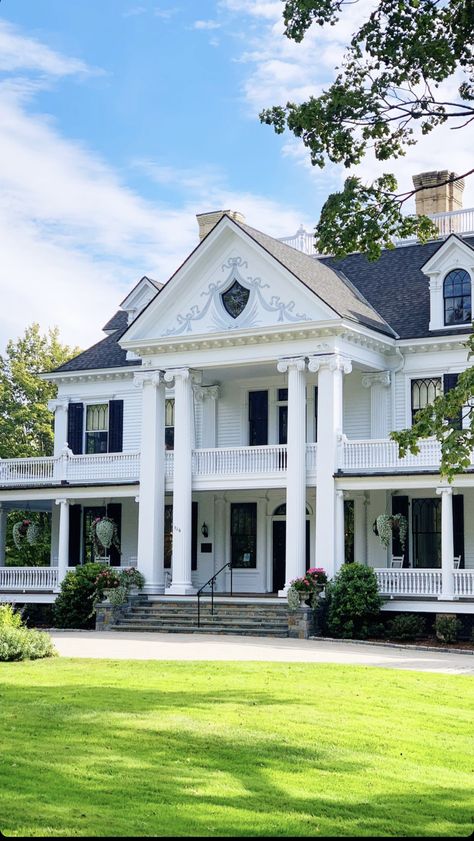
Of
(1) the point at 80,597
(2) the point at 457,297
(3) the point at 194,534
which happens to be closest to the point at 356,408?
(2) the point at 457,297

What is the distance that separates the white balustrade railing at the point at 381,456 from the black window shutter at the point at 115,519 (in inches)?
354

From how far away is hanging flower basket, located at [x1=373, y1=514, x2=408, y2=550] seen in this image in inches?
1166

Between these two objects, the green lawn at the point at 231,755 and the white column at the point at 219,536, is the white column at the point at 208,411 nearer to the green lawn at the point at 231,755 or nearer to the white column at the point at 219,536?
the white column at the point at 219,536

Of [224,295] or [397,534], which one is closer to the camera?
[397,534]

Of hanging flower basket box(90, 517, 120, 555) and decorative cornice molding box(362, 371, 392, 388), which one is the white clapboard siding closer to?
decorative cornice molding box(362, 371, 392, 388)

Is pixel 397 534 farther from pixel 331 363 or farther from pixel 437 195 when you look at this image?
pixel 437 195

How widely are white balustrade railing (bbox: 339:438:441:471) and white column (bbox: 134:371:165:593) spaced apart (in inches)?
225

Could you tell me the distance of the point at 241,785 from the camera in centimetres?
1031

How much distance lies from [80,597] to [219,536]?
4.97 meters

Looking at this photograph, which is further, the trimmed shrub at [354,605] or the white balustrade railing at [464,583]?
the white balustrade railing at [464,583]

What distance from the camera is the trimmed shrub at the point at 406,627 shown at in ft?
88.7

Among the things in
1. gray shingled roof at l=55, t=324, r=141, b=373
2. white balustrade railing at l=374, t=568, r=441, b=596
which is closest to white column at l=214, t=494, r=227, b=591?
gray shingled roof at l=55, t=324, r=141, b=373

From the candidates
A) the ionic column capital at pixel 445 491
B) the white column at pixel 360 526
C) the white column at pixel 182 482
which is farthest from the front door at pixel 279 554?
the ionic column capital at pixel 445 491

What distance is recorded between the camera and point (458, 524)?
30.2 metres
